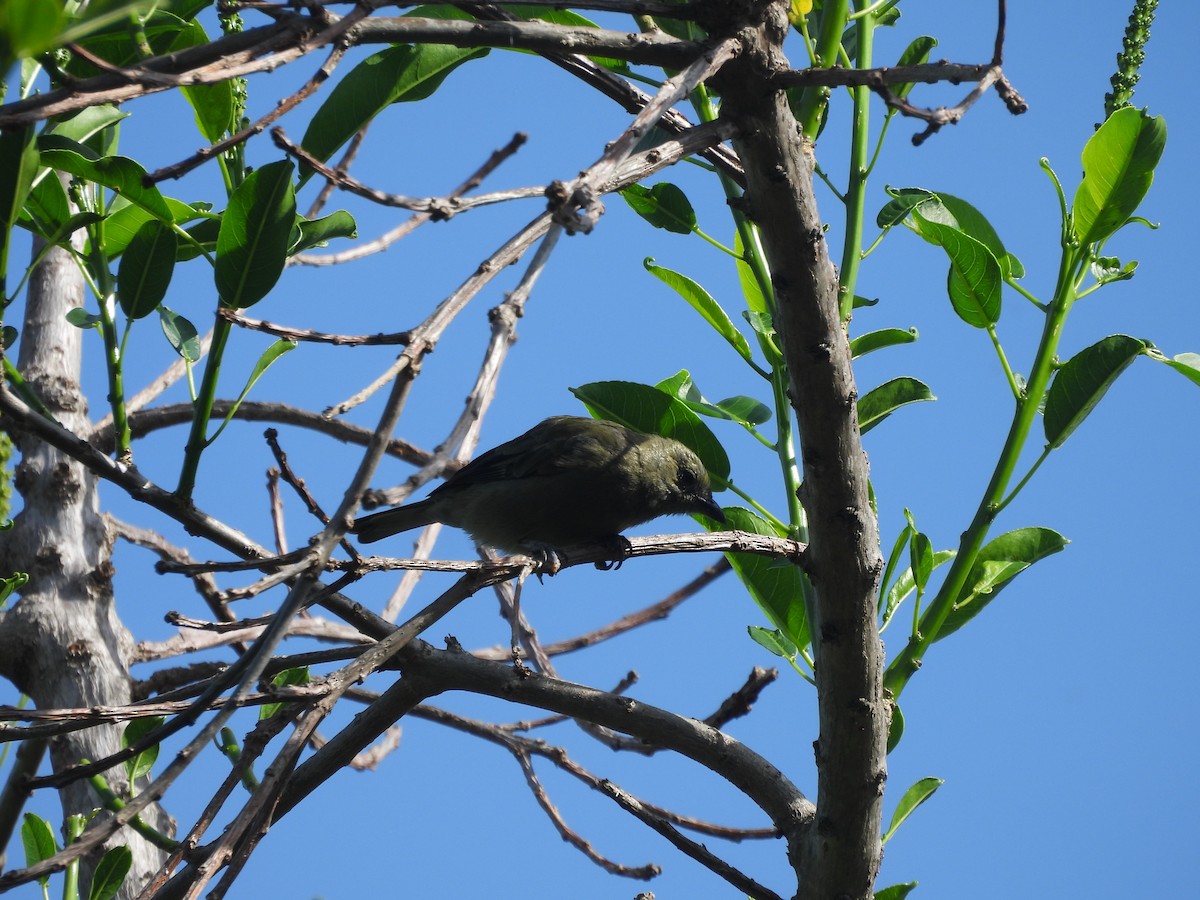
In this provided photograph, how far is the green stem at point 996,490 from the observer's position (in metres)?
3.08

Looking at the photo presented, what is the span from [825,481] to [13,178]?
2034 millimetres

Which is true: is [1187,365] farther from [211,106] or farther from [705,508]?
[211,106]

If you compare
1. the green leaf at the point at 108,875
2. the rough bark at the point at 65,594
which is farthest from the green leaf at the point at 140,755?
the rough bark at the point at 65,594

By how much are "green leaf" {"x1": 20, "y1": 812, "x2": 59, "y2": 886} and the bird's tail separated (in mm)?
2557

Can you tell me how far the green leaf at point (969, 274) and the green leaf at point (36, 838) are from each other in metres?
3.10

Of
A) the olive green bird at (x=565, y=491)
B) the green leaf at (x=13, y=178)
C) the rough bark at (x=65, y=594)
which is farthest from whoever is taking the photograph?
the olive green bird at (x=565, y=491)

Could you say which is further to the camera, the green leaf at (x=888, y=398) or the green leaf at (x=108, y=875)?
the green leaf at (x=888, y=398)

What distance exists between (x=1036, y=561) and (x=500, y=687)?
1625 millimetres

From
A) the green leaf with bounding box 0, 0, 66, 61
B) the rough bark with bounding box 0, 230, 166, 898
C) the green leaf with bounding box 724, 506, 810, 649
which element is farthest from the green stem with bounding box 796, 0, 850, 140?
the rough bark with bounding box 0, 230, 166, 898

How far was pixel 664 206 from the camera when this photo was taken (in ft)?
10.9

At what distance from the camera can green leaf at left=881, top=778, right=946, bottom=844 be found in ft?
10.3

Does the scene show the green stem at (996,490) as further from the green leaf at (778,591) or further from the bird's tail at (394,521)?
the bird's tail at (394,521)

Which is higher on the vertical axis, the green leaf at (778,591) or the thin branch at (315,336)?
the green leaf at (778,591)

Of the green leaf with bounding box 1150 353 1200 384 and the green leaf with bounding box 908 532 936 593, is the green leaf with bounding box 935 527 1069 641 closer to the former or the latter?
the green leaf with bounding box 908 532 936 593
